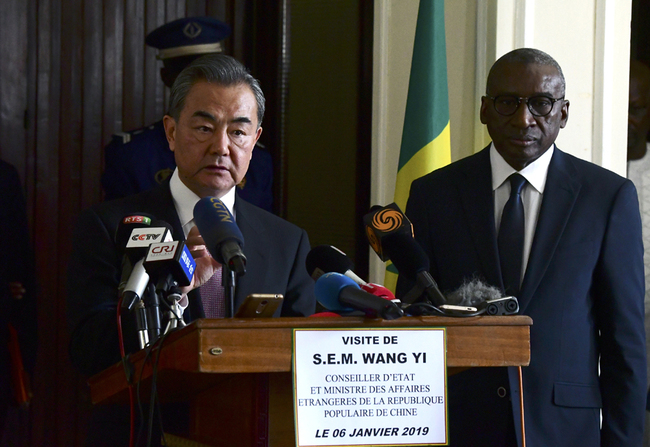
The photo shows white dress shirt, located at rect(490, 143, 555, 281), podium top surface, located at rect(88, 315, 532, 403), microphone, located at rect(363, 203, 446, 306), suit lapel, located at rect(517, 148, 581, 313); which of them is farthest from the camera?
white dress shirt, located at rect(490, 143, 555, 281)

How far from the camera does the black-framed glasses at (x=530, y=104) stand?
204 cm

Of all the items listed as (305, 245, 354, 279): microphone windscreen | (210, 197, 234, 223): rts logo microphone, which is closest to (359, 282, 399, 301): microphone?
(305, 245, 354, 279): microphone windscreen

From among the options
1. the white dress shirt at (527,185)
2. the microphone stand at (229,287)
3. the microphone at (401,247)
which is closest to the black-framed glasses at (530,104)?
the white dress shirt at (527,185)

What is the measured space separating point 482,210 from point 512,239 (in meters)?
0.11

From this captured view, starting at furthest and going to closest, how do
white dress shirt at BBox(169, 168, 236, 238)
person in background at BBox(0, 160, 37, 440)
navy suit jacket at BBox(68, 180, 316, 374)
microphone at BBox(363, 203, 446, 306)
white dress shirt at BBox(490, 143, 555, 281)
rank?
person in background at BBox(0, 160, 37, 440) → white dress shirt at BBox(490, 143, 555, 281) → white dress shirt at BBox(169, 168, 236, 238) → navy suit jacket at BBox(68, 180, 316, 374) → microphone at BBox(363, 203, 446, 306)

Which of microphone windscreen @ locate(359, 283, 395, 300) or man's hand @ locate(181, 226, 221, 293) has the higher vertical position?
man's hand @ locate(181, 226, 221, 293)

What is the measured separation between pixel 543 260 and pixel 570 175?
0.87ft

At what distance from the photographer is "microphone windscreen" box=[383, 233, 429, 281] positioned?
1.28 metres

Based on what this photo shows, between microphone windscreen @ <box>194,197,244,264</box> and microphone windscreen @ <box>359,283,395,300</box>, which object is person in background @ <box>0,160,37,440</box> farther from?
microphone windscreen @ <box>359,283,395,300</box>

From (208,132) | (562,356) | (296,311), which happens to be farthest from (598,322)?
(208,132)

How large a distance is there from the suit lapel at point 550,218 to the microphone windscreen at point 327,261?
0.69m

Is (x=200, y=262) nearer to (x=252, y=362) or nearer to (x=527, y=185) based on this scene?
(x=252, y=362)

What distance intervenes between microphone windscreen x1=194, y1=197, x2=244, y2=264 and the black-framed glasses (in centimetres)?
102

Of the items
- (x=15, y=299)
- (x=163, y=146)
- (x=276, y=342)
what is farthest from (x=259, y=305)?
(x=15, y=299)
